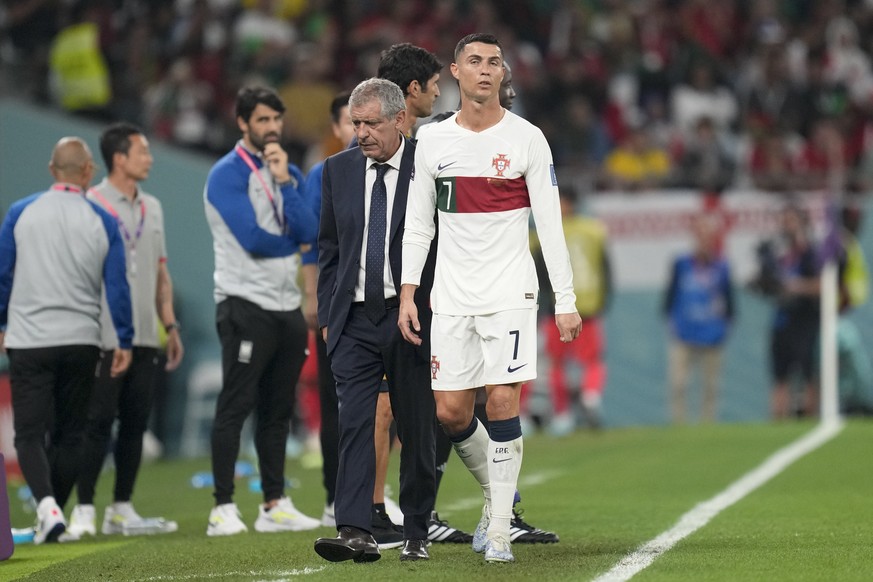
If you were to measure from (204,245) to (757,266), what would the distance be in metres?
5.90

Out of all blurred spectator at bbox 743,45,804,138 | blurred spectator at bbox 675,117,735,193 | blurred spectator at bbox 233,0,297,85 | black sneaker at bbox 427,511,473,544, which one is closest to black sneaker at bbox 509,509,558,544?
black sneaker at bbox 427,511,473,544

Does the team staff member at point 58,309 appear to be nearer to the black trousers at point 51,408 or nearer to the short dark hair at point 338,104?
the black trousers at point 51,408

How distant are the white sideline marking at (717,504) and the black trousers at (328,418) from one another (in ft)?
6.19

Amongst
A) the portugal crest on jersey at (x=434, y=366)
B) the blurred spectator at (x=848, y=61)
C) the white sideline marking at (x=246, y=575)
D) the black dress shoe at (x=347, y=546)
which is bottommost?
the white sideline marking at (x=246, y=575)

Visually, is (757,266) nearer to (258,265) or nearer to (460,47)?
(258,265)

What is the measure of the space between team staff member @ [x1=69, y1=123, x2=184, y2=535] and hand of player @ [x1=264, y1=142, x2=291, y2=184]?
962 millimetres

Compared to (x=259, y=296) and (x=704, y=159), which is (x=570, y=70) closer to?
(x=704, y=159)

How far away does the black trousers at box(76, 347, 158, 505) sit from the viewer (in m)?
9.06

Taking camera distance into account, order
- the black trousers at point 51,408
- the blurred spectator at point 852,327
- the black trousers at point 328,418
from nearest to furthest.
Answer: the black trousers at point 328,418, the black trousers at point 51,408, the blurred spectator at point 852,327

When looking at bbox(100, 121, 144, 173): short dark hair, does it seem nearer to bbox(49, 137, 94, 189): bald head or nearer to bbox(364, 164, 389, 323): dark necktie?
bbox(49, 137, 94, 189): bald head

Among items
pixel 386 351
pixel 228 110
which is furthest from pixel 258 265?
pixel 228 110

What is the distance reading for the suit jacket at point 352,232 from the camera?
682 centimetres

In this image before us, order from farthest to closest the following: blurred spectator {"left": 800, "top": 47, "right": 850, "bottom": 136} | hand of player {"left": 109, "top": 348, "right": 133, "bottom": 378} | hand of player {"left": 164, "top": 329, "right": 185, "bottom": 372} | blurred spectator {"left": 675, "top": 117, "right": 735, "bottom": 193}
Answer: blurred spectator {"left": 800, "top": 47, "right": 850, "bottom": 136} → blurred spectator {"left": 675, "top": 117, "right": 735, "bottom": 193} → hand of player {"left": 164, "top": 329, "right": 185, "bottom": 372} → hand of player {"left": 109, "top": 348, "right": 133, "bottom": 378}

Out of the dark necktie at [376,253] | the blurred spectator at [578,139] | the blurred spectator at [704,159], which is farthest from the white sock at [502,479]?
the blurred spectator at [578,139]
